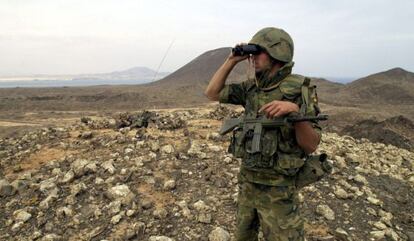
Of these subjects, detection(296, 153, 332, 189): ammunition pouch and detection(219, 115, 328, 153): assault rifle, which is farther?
detection(296, 153, 332, 189): ammunition pouch

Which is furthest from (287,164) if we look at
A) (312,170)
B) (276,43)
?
(276,43)

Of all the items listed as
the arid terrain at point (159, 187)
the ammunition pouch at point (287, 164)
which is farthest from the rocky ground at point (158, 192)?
the ammunition pouch at point (287, 164)

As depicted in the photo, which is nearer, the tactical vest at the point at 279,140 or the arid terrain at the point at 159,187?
the tactical vest at the point at 279,140

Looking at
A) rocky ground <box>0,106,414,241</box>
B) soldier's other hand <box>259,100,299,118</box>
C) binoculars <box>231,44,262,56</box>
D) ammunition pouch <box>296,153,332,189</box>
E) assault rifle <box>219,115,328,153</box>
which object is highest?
binoculars <box>231,44,262,56</box>

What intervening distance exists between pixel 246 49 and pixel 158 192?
2.84 meters

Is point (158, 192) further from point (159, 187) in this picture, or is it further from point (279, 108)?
point (279, 108)

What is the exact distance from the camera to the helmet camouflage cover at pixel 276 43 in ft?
9.26

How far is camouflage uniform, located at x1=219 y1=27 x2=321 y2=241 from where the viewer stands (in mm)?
2879

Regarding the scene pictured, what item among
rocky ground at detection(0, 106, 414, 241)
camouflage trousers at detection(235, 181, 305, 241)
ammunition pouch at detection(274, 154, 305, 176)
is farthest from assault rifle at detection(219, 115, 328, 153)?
rocky ground at detection(0, 106, 414, 241)

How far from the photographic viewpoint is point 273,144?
9.44 feet

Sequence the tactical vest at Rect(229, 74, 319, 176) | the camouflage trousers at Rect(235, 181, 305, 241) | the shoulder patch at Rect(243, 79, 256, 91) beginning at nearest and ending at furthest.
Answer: the tactical vest at Rect(229, 74, 319, 176), the camouflage trousers at Rect(235, 181, 305, 241), the shoulder patch at Rect(243, 79, 256, 91)

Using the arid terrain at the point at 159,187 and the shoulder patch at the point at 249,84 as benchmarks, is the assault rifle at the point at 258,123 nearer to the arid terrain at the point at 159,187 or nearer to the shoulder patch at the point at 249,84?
the shoulder patch at the point at 249,84

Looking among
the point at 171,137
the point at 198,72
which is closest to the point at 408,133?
the point at 171,137

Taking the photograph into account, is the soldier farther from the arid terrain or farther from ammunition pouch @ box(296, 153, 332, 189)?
the arid terrain
